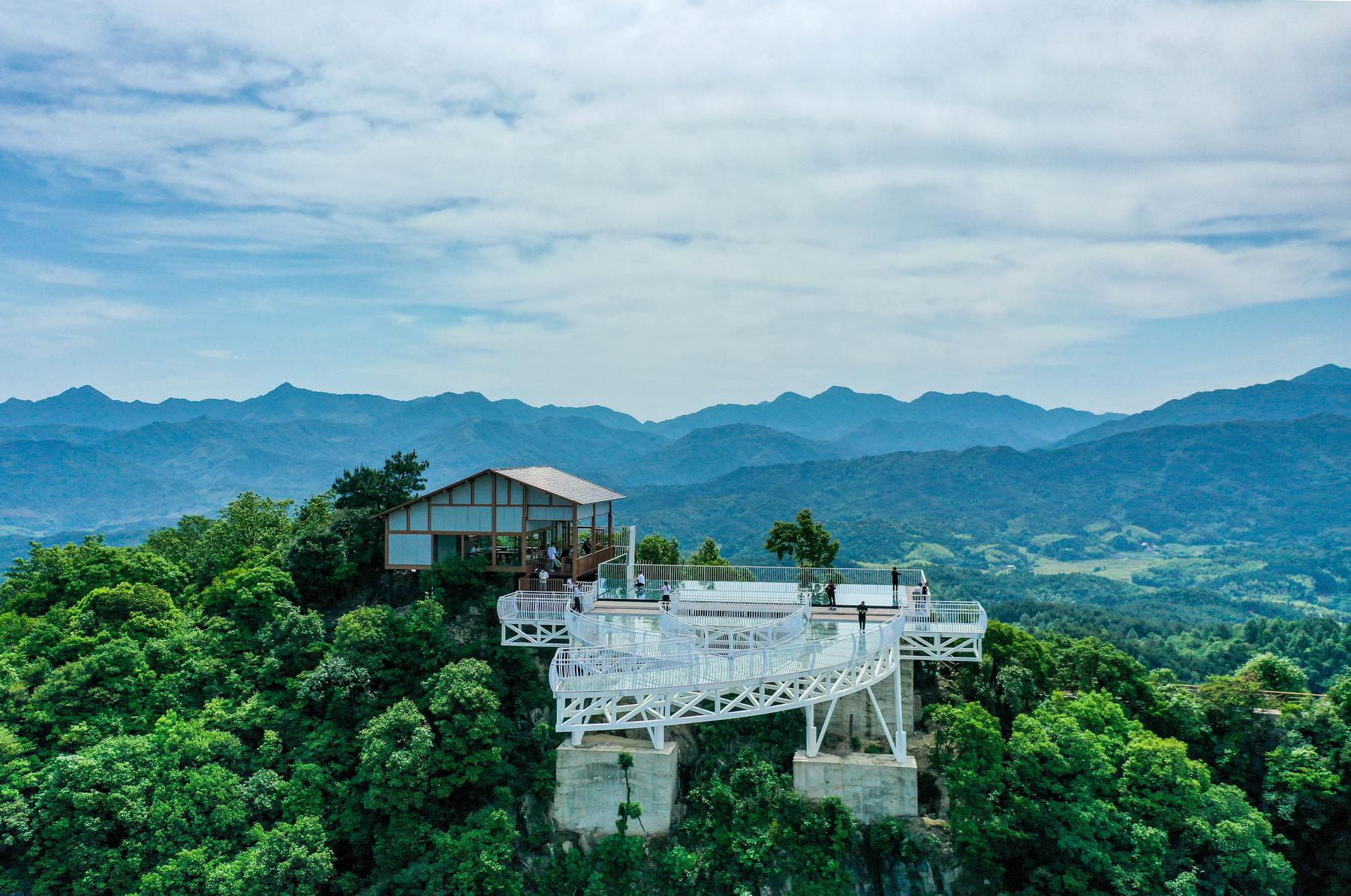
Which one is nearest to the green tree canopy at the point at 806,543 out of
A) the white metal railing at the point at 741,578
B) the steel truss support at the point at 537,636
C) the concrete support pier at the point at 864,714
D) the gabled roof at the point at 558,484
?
the white metal railing at the point at 741,578

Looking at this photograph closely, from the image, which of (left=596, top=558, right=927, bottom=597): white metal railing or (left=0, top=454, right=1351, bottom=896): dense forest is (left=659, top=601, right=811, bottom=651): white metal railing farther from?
(left=0, top=454, right=1351, bottom=896): dense forest

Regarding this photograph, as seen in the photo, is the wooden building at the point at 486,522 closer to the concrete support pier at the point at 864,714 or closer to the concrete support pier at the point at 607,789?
the concrete support pier at the point at 607,789

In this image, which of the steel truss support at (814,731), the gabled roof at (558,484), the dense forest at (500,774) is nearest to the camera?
the dense forest at (500,774)

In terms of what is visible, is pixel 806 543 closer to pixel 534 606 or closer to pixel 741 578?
pixel 741 578

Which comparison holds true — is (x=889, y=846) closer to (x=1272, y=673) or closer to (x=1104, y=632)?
(x=1272, y=673)

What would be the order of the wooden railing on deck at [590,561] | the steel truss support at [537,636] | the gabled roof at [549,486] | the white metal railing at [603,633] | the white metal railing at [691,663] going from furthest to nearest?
the wooden railing on deck at [590,561] < the gabled roof at [549,486] < the steel truss support at [537,636] < the white metal railing at [603,633] < the white metal railing at [691,663]

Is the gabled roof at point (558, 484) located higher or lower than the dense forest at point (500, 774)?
higher

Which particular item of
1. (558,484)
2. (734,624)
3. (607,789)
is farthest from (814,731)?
(558,484)
